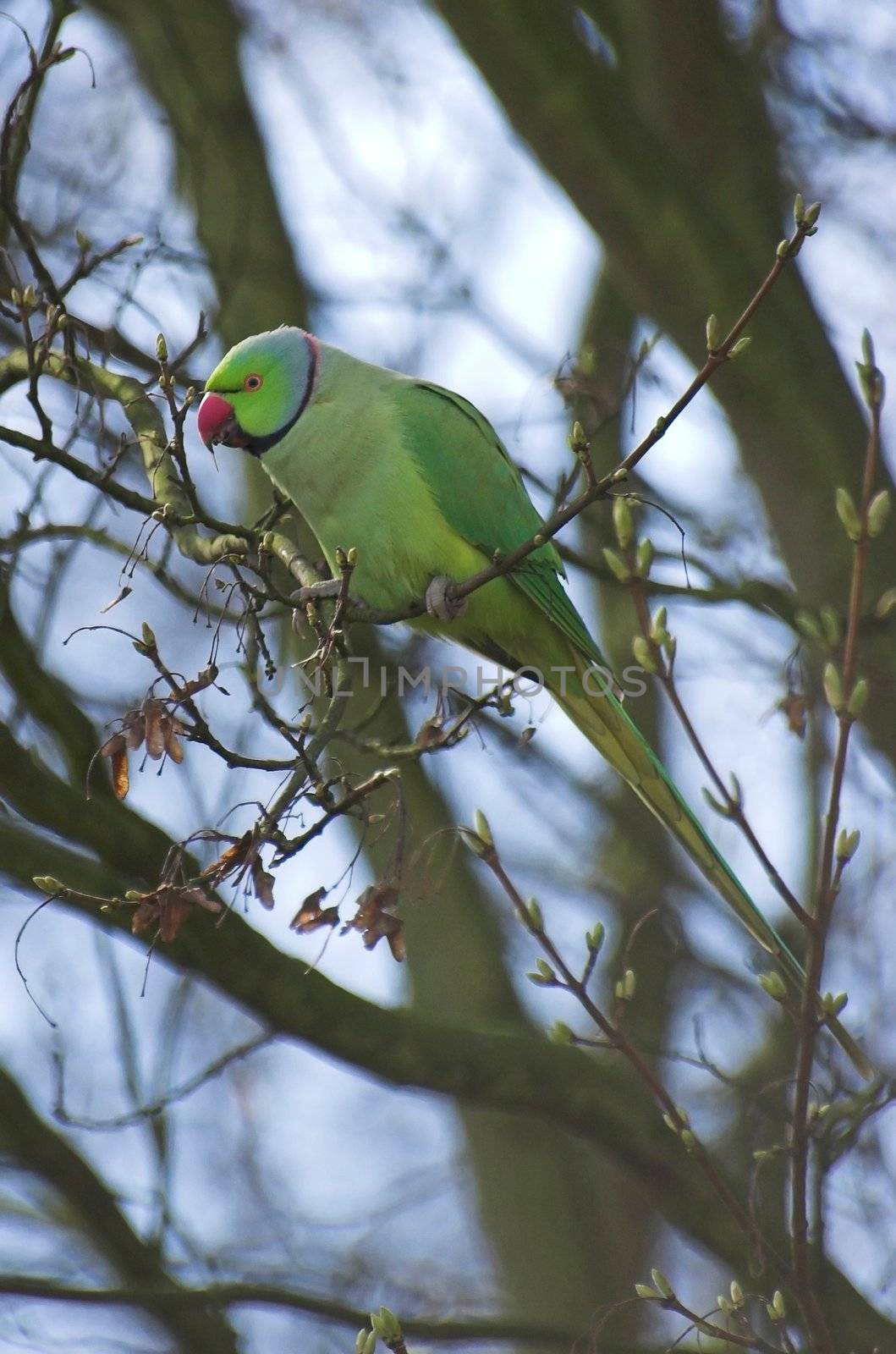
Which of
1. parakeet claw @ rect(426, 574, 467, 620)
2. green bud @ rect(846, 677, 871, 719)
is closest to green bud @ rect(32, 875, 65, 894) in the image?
parakeet claw @ rect(426, 574, 467, 620)

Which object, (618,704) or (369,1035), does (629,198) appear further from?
(369,1035)

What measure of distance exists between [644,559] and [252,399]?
212 cm

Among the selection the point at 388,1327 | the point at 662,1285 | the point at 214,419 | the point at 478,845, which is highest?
the point at 214,419

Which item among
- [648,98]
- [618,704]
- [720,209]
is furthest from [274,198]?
[618,704]

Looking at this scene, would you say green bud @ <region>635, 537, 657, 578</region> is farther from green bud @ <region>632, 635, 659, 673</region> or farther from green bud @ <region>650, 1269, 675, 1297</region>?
green bud @ <region>650, 1269, 675, 1297</region>

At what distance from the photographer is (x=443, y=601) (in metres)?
3.74

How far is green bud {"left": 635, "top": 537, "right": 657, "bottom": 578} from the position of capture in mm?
2049

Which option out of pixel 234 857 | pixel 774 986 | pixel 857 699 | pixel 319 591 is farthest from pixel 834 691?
pixel 319 591

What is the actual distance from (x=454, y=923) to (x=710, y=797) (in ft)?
13.6

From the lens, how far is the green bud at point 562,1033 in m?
2.60

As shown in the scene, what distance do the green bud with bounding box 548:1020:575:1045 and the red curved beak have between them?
210 cm

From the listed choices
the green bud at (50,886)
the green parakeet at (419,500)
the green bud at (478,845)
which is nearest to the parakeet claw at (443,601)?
the green parakeet at (419,500)

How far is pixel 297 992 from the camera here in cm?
355

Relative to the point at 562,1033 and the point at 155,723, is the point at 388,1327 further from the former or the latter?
the point at 155,723
